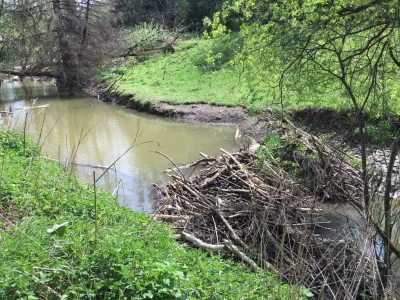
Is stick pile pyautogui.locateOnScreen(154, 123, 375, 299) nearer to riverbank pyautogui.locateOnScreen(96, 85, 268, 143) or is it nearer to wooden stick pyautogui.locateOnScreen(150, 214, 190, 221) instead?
wooden stick pyautogui.locateOnScreen(150, 214, 190, 221)

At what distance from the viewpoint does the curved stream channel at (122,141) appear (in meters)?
9.70

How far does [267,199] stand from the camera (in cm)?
698

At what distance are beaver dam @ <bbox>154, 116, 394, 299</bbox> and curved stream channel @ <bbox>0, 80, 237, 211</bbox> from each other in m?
1.32

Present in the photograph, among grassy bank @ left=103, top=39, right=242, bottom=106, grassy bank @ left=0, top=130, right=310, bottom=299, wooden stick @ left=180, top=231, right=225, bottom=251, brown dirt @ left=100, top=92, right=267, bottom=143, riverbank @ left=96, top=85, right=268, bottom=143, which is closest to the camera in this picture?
grassy bank @ left=0, top=130, right=310, bottom=299

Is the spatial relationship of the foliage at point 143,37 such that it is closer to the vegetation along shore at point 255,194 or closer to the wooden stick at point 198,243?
the vegetation along shore at point 255,194

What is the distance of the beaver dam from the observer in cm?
563

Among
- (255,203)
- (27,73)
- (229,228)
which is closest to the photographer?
(229,228)

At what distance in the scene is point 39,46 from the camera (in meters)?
22.4

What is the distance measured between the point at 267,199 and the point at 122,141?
26.5 ft

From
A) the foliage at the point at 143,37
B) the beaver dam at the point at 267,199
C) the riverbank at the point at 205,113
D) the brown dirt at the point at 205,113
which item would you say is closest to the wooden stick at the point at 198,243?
the beaver dam at the point at 267,199

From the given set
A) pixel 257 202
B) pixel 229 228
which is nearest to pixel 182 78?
pixel 257 202

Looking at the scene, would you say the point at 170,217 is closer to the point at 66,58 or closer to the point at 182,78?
the point at 182,78

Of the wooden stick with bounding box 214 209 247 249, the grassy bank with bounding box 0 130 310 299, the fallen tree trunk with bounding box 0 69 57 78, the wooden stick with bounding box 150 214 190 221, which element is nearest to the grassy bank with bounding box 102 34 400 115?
the fallen tree trunk with bounding box 0 69 57 78

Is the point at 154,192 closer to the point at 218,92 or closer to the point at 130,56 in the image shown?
the point at 218,92
